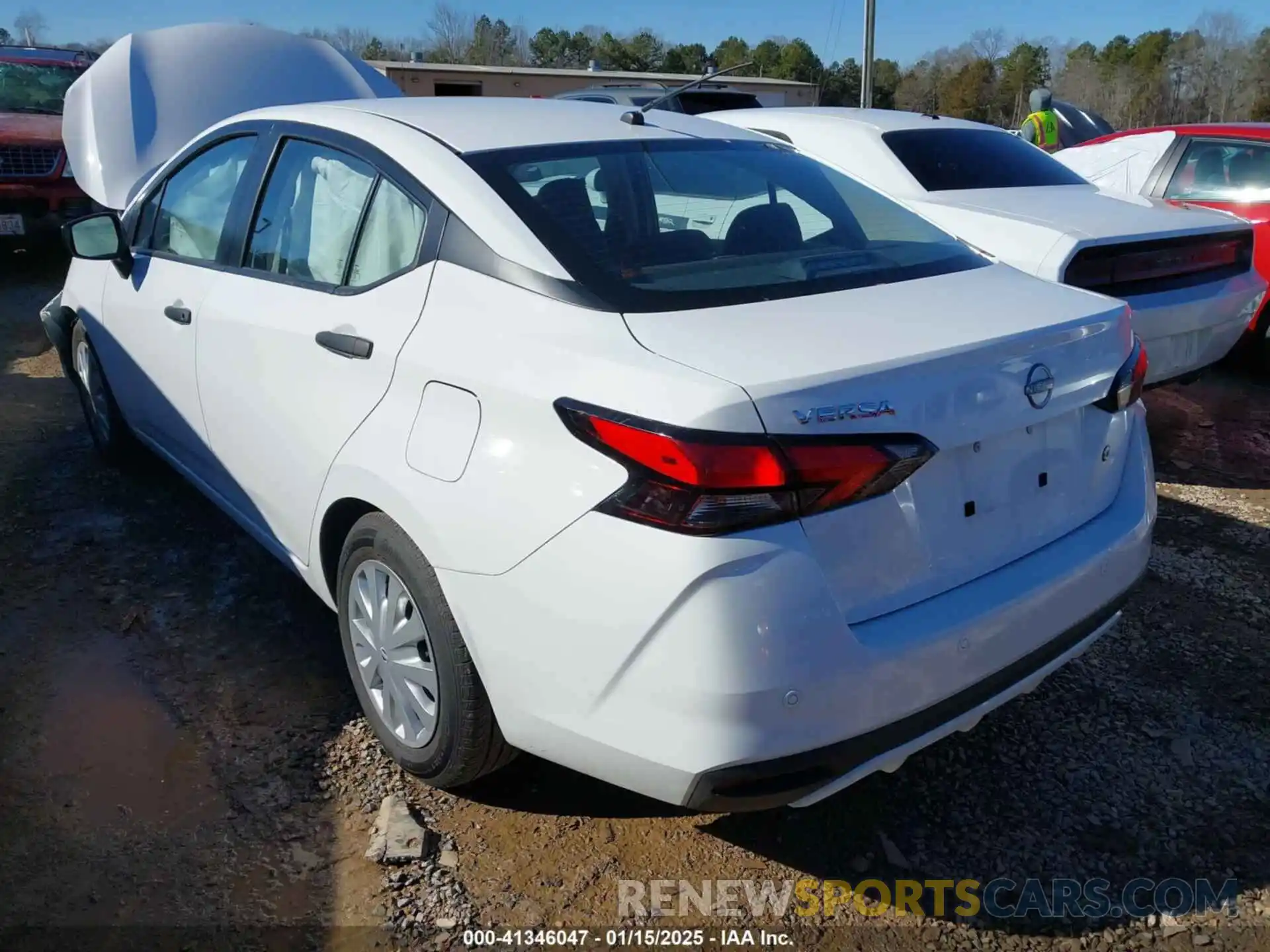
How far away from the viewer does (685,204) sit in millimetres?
2932

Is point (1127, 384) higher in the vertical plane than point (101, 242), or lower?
lower

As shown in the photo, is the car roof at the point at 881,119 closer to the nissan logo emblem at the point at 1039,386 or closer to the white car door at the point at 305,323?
the white car door at the point at 305,323

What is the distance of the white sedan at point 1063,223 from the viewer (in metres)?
4.75

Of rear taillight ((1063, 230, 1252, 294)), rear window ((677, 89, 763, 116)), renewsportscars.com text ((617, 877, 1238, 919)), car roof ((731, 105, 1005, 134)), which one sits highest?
rear window ((677, 89, 763, 116))

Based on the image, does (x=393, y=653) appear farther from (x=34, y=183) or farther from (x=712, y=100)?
(x=712, y=100)

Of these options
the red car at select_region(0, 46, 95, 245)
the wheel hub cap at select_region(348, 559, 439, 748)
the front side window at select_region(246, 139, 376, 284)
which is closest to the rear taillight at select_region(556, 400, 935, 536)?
the wheel hub cap at select_region(348, 559, 439, 748)

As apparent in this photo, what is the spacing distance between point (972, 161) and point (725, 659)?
4.82 metres

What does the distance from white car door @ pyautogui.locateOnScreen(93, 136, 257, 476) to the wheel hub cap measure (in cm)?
119

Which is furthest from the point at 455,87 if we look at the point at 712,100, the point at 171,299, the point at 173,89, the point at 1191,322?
the point at 171,299

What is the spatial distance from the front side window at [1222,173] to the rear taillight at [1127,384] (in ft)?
15.4

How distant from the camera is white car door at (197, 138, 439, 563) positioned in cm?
259

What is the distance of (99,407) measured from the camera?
4.68m

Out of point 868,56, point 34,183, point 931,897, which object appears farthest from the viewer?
point 868,56

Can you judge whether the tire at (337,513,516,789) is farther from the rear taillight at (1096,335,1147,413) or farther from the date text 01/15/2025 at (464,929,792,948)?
the rear taillight at (1096,335,1147,413)
